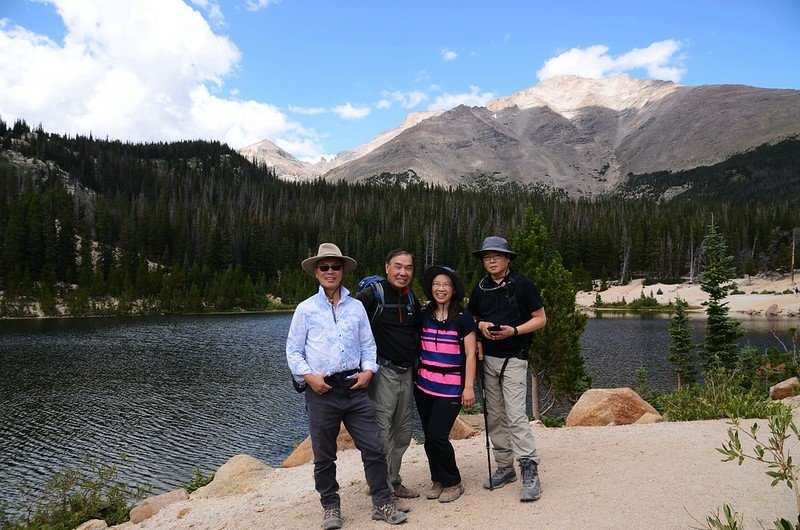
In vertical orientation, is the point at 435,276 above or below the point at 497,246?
below

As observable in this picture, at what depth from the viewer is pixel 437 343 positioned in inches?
224

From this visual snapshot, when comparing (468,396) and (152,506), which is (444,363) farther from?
(152,506)

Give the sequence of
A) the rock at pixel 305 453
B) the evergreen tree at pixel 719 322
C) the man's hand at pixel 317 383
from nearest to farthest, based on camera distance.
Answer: the man's hand at pixel 317 383 → the rock at pixel 305 453 → the evergreen tree at pixel 719 322

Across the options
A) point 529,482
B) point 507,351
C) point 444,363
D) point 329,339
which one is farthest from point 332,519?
point 507,351

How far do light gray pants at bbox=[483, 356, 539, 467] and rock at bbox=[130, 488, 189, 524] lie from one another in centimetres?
649

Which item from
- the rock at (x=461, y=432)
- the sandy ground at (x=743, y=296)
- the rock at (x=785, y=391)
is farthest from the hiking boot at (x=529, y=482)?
the sandy ground at (x=743, y=296)

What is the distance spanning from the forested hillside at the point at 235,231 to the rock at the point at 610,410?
65382mm

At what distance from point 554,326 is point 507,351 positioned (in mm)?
12563

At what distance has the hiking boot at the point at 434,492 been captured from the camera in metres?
5.91

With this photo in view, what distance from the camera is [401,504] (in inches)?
227

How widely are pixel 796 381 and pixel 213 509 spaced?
44.6 feet

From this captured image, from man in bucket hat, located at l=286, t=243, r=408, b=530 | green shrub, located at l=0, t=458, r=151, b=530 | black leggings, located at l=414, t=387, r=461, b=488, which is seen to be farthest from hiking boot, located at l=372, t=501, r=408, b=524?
green shrub, located at l=0, t=458, r=151, b=530

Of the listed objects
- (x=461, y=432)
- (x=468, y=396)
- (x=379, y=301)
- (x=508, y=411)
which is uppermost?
(x=379, y=301)

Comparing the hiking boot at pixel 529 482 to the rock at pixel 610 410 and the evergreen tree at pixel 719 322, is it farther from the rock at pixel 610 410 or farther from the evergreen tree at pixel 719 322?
the evergreen tree at pixel 719 322
